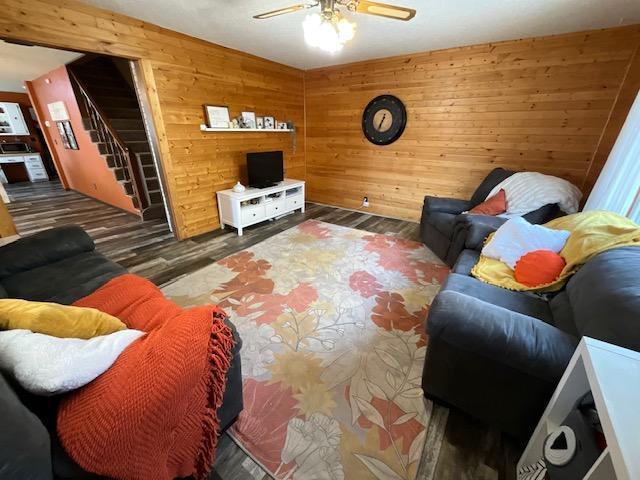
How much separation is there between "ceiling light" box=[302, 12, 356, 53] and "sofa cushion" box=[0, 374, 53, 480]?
199 cm

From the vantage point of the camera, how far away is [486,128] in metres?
3.19

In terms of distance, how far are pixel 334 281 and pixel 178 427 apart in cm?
175

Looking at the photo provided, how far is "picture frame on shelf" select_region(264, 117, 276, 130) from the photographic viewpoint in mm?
3926

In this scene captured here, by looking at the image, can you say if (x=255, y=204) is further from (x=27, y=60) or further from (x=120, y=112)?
(x=27, y=60)

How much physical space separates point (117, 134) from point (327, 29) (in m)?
3.92

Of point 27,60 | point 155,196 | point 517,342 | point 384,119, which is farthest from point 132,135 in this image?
point 517,342

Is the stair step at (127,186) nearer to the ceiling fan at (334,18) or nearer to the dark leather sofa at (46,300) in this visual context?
the dark leather sofa at (46,300)

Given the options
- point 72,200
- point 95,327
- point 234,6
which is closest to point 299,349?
point 95,327

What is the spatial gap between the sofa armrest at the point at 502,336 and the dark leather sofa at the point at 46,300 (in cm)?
93

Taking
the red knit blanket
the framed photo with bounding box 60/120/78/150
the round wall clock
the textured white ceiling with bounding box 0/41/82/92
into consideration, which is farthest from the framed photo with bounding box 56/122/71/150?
the red knit blanket

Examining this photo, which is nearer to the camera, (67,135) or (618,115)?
(618,115)

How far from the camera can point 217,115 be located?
329 centimetres

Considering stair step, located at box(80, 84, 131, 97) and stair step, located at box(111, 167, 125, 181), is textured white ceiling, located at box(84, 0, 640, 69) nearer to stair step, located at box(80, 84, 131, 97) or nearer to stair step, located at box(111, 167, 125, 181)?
stair step, located at box(111, 167, 125, 181)

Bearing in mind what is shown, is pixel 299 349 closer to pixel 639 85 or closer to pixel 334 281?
pixel 334 281
